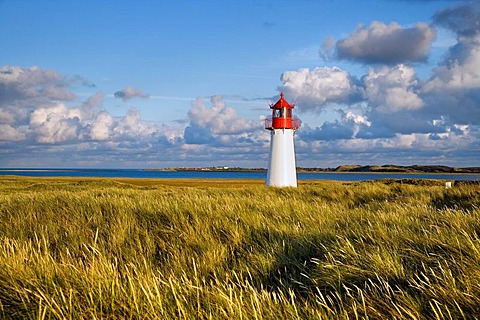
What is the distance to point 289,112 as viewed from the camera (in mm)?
26516

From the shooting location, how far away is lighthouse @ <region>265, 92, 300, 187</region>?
2598 centimetres

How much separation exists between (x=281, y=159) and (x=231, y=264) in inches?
822

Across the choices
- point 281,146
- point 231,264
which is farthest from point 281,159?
point 231,264

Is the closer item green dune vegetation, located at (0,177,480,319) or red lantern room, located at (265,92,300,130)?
green dune vegetation, located at (0,177,480,319)

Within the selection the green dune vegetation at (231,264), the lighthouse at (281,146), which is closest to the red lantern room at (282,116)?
the lighthouse at (281,146)

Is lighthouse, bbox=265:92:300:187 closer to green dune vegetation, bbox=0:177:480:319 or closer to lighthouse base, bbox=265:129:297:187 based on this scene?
lighthouse base, bbox=265:129:297:187

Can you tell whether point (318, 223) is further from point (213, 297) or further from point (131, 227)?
point (213, 297)

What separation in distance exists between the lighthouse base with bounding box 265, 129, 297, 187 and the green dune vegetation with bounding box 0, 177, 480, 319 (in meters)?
15.6

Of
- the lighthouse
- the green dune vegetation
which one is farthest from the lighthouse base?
the green dune vegetation

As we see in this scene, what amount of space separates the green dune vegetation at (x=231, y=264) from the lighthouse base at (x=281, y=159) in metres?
15.6

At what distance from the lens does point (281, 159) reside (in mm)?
26203

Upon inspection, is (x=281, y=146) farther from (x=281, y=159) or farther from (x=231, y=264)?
(x=231, y=264)

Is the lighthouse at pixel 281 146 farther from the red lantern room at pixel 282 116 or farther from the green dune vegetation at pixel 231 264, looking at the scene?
the green dune vegetation at pixel 231 264

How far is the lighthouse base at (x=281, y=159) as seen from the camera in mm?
26062
